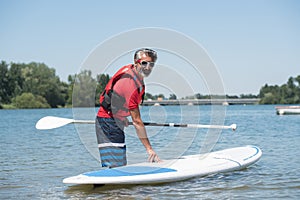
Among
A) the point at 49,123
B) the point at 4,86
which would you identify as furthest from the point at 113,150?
the point at 4,86

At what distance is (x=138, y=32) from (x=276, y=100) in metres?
90.7

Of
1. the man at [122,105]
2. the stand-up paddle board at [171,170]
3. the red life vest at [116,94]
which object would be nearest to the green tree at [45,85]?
the stand-up paddle board at [171,170]

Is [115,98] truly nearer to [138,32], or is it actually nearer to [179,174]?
[138,32]

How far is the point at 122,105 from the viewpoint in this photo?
617 cm

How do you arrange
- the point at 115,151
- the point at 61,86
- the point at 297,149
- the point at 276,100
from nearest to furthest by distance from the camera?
the point at 115,151 → the point at 297,149 → the point at 61,86 → the point at 276,100

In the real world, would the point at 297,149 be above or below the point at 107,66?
below

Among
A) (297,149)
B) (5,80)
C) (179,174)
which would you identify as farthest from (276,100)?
(179,174)

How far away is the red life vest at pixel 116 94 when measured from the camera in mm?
6004

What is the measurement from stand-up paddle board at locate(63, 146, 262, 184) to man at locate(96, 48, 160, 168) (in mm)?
349

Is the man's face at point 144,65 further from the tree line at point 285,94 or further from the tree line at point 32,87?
the tree line at point 285,94

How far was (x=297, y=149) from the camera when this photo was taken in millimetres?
12305

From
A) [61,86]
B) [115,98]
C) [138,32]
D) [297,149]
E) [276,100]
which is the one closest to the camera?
[115,98]

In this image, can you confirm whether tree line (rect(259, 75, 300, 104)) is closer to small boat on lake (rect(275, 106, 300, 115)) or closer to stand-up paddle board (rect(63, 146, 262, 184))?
small boat on lake (rect(275, 106, 300, 115))

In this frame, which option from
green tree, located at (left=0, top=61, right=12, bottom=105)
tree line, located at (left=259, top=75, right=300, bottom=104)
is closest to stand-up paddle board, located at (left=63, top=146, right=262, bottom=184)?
green tree, located at (left=0, top=61, right=12, bottom=105)
